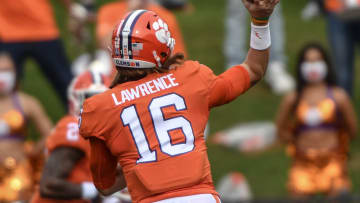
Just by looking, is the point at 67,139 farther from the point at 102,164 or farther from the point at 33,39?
the point at 33,39

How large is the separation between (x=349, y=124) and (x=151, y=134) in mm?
4205

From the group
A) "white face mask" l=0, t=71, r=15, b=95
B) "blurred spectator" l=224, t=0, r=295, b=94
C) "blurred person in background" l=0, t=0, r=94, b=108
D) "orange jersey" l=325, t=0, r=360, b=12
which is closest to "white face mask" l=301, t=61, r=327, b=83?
"orange jersey" l=325, t=0, r=360, b=12

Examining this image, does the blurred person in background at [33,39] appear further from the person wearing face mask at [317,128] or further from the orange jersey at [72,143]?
the orange jersey at [72,143]

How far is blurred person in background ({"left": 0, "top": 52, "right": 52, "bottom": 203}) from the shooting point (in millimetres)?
7605

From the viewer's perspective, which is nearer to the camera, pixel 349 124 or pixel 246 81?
pixel 246 81

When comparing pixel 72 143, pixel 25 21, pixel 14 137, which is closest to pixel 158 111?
pixel 72 143

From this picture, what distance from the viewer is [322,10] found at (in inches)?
378

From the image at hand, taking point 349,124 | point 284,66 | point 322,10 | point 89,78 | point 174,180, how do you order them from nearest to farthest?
1. point 174,180
2. point 89,78
3. point 349,124
4. point 322,10
5. point 284,66

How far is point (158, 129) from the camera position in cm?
411

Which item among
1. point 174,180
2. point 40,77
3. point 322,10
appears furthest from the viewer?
point 40,77

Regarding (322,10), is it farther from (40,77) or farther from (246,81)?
(246,81)

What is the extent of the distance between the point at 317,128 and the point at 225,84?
12.7 feet

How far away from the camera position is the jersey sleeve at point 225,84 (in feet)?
13.8

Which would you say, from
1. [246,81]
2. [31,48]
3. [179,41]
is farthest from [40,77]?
[246,81]
